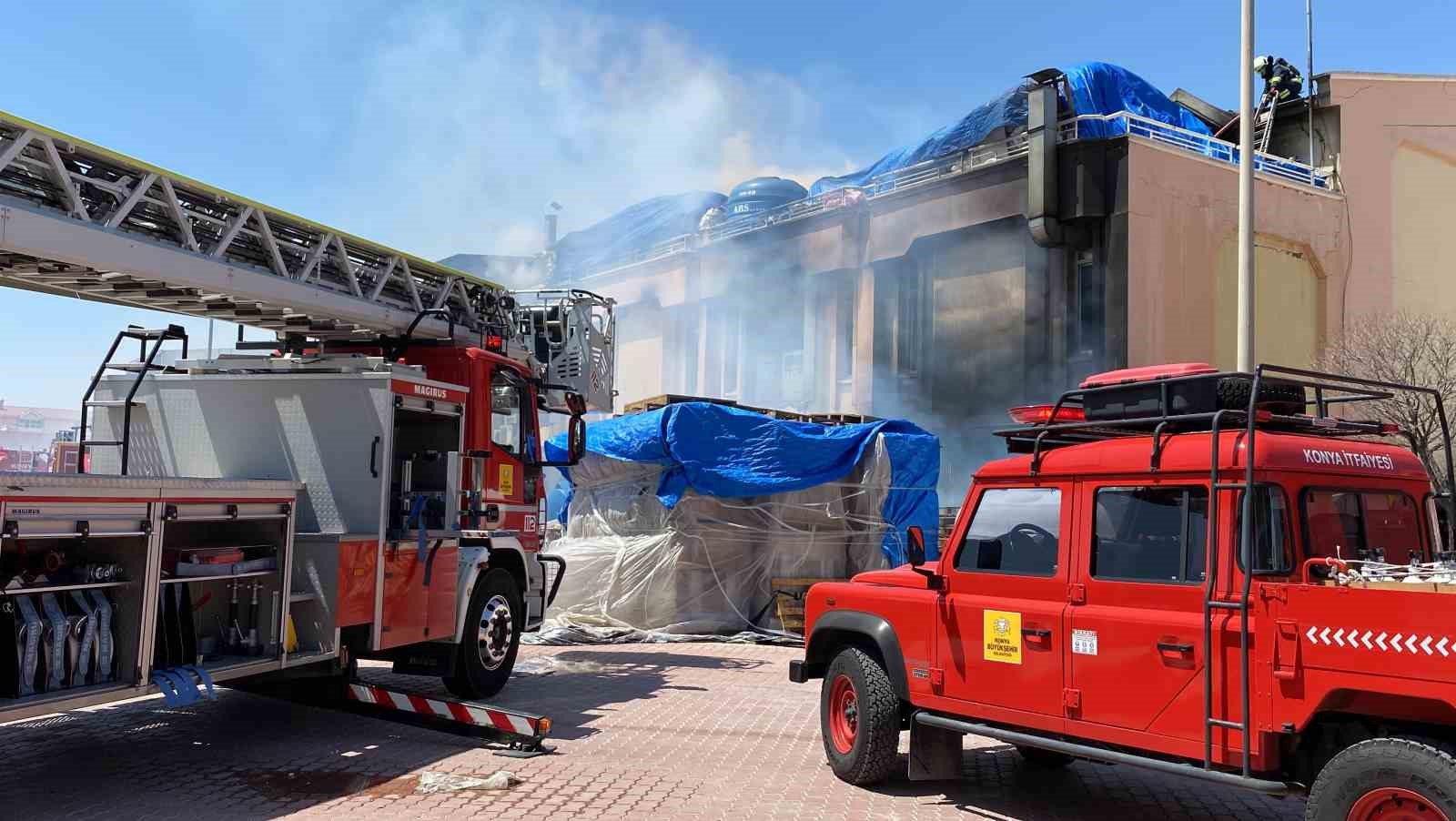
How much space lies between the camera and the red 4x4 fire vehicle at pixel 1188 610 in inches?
173

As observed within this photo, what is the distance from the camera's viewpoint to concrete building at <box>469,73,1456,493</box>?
21.8 metres

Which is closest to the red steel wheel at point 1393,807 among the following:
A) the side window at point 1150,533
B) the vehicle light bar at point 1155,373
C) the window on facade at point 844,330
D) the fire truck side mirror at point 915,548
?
the side window at point 1150,533

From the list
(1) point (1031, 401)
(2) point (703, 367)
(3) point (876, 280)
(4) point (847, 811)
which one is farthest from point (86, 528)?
(2) point (703, 367)

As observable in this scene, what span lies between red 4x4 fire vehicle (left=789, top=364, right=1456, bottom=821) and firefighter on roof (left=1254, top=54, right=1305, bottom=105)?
2281 centimetres

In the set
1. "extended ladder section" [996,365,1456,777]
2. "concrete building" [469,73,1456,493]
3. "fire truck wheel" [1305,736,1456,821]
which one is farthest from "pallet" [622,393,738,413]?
"fire truck wheel" [1305,736,1456,821]

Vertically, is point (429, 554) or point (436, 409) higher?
point (436, 409)

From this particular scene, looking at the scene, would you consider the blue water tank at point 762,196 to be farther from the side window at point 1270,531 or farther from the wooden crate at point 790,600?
the side window at point 1270,531

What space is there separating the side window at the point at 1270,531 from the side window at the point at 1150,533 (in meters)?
0.25

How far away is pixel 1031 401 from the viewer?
75.2 ft

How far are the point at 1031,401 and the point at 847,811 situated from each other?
17.7 meters

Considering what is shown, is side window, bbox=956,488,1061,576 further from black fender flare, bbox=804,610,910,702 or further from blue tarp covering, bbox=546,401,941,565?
blue tarp covering, bbox=546,401,941,565

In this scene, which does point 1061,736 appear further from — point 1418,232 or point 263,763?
point 1418,232

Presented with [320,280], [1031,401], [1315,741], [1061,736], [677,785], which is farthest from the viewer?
[1031,401]

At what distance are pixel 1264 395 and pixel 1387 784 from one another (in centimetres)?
207
